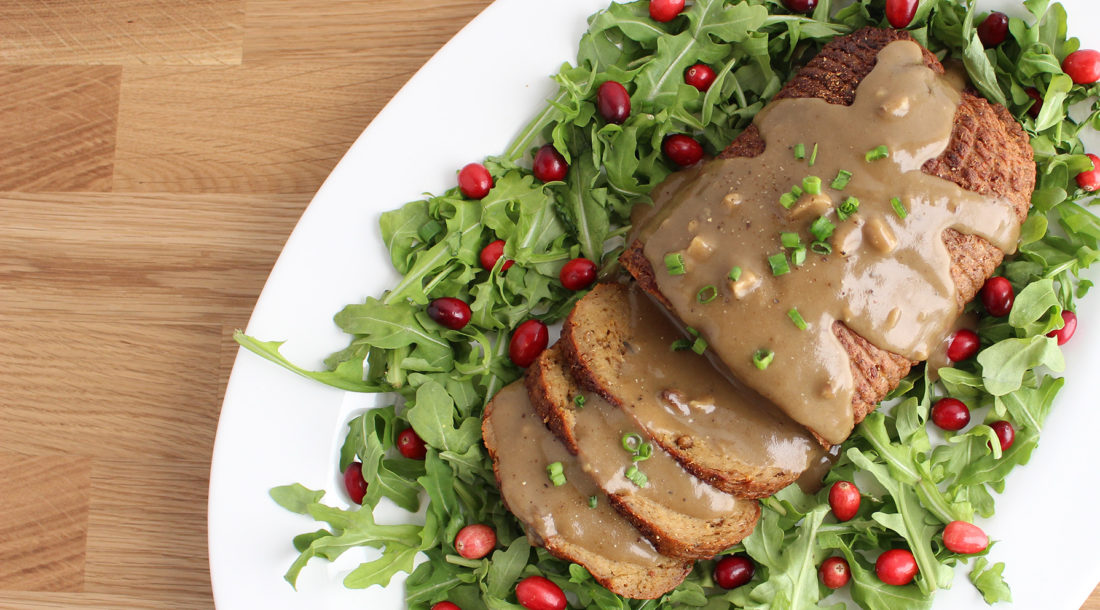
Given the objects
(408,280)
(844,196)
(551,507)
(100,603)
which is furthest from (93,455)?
(844,196)

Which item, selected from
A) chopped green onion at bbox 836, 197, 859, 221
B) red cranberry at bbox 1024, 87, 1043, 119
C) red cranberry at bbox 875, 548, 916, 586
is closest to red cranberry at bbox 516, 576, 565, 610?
red cranberry at bbox 875, 548, 916, 586

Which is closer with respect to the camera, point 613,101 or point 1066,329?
point 1066,329

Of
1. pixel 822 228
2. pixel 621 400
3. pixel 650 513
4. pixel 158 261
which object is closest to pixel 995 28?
pixel 822 228

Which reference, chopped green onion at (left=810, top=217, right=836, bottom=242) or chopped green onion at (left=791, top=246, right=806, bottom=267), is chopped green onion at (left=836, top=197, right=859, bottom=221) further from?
chopped green onion at (left=791, top=246, right=806, bottom=267)

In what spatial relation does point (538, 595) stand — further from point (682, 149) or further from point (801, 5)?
point (801, 5)

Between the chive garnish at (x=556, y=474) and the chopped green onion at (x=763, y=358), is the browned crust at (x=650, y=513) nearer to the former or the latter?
the chive garnish at (x=556, y=474)

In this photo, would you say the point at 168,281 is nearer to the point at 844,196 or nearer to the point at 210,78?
the point at 210,78

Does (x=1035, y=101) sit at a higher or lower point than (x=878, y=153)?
lower
